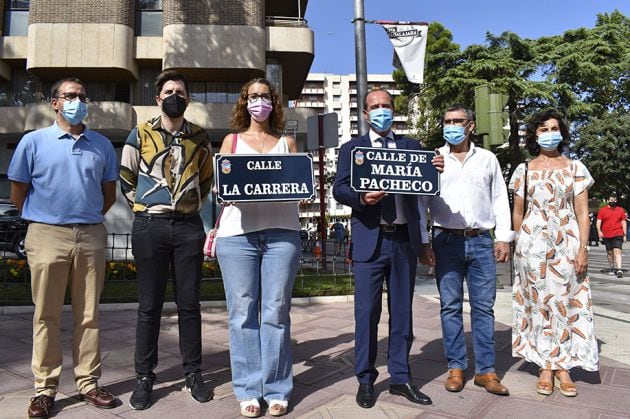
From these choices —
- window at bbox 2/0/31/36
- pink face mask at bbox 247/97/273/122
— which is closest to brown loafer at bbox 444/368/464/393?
pink face mask at bbox 247/97/273/122

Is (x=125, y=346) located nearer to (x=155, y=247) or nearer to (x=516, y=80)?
(x=155, y=247)

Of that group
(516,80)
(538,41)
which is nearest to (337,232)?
(516,80)

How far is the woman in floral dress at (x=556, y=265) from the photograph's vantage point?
3662 mm

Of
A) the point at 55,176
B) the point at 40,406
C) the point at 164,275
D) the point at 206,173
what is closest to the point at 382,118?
the point at 206,173

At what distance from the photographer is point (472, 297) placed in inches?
147

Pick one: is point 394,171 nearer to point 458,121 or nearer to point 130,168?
point 458,121

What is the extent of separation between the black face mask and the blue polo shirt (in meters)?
0.62

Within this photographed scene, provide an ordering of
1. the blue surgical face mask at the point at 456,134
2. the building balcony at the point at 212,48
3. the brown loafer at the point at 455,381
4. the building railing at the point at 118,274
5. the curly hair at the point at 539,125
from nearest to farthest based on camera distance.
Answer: the brown loafer at the point at 455,381
the blue surgical face mask at the point at 456,134
the curly hair at the point at 539,125
the building railing at the point at 118,274
the building balcony at the point at 212,48

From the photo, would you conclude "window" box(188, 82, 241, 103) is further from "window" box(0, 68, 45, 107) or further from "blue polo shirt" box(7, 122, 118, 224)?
"blue polo shirt" box(7, 122, 118, 224)

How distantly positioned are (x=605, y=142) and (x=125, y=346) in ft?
117

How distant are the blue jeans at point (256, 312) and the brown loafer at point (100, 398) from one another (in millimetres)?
827

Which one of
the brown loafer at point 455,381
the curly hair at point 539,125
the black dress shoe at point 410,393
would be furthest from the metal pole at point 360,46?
the black dress shoe at point 410,393

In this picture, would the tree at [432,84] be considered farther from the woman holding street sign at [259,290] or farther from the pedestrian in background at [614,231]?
the woman holding street sign at [259,290]

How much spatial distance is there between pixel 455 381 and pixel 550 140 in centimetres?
197
